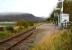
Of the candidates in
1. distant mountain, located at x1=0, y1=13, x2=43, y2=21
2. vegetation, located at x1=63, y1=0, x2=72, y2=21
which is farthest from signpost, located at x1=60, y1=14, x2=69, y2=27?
distant mountain, located at x1=0, y1=13, x2=43, y2=21

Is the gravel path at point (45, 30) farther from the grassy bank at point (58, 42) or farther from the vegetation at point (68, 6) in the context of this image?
the vegetation at point (68, 6)

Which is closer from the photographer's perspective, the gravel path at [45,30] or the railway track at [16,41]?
the railway track at [16,41]

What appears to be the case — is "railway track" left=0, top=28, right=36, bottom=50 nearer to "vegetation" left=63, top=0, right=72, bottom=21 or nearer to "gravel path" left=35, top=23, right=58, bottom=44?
"gravel path" left=35, top=23, right=58, bottom=44

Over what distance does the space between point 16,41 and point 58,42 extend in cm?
37

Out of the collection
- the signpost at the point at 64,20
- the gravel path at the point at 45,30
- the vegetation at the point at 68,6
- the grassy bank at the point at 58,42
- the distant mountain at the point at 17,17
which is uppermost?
the vegetation at the point at 68,6

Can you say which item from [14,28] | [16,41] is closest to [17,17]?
[14,28]

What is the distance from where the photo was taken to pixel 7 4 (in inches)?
80.8

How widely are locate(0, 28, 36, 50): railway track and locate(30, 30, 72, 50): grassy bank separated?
0.12 metres

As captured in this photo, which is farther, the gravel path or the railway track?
the gravel path

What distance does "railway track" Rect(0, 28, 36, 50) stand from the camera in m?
1.98

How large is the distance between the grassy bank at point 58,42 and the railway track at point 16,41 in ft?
0.39

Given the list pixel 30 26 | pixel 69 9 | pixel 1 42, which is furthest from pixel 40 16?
pixel 1 42

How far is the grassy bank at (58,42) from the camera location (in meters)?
2.05

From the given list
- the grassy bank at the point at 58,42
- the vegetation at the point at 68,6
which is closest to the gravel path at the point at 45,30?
the grassy bank at the point at 58,42
